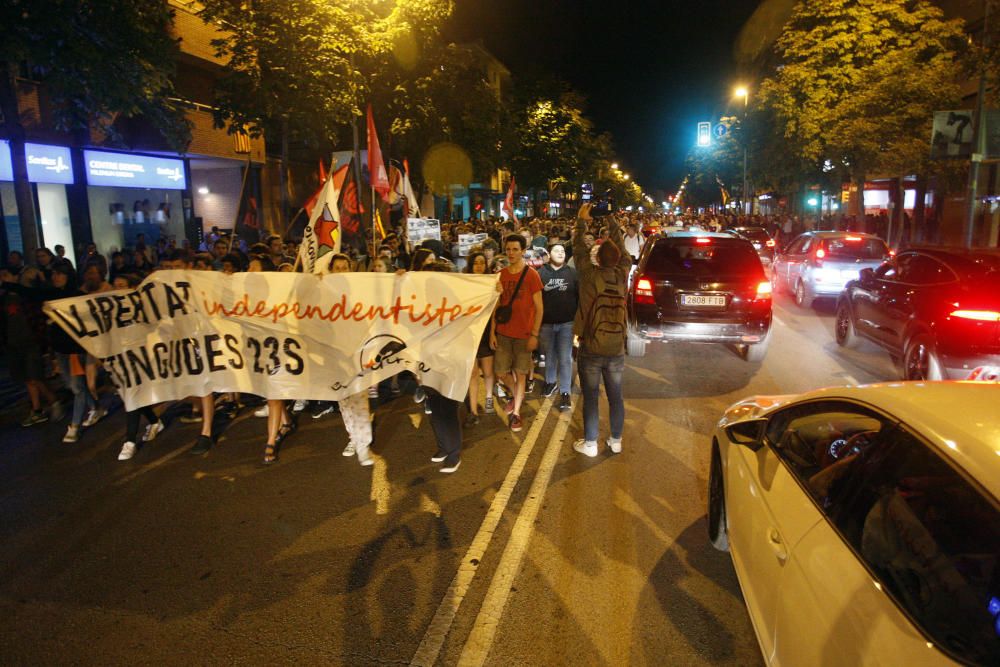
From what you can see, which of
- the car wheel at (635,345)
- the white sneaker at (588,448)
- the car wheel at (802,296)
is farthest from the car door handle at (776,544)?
the car wheel at (802,296)

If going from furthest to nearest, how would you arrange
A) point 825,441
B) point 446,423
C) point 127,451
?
point 127,451
point 446,423
point 825,441

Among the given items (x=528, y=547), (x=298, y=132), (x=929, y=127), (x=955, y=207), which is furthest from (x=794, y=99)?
(x=528, y=547)

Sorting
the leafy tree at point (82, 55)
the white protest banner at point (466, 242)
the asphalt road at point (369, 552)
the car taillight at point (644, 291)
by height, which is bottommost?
the asphalt road at point (369, 552)

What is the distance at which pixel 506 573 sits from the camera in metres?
4.23

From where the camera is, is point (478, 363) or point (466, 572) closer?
point (466, 572)

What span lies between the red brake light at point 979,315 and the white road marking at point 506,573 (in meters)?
4.44

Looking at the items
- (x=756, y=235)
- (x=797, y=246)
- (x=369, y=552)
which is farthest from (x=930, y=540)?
(x=756, y=235)

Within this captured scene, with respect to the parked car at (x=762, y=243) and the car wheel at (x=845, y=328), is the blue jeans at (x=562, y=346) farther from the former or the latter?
the parked car at (x=762, y=243)

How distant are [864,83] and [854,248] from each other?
12.6m

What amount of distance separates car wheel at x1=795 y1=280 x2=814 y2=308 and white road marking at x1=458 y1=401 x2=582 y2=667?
1103 centimetres

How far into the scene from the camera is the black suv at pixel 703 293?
9.23 m

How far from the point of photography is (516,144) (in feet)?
94.8

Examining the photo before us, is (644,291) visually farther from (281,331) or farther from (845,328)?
(281,331)

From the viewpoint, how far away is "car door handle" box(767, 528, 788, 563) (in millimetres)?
2828
